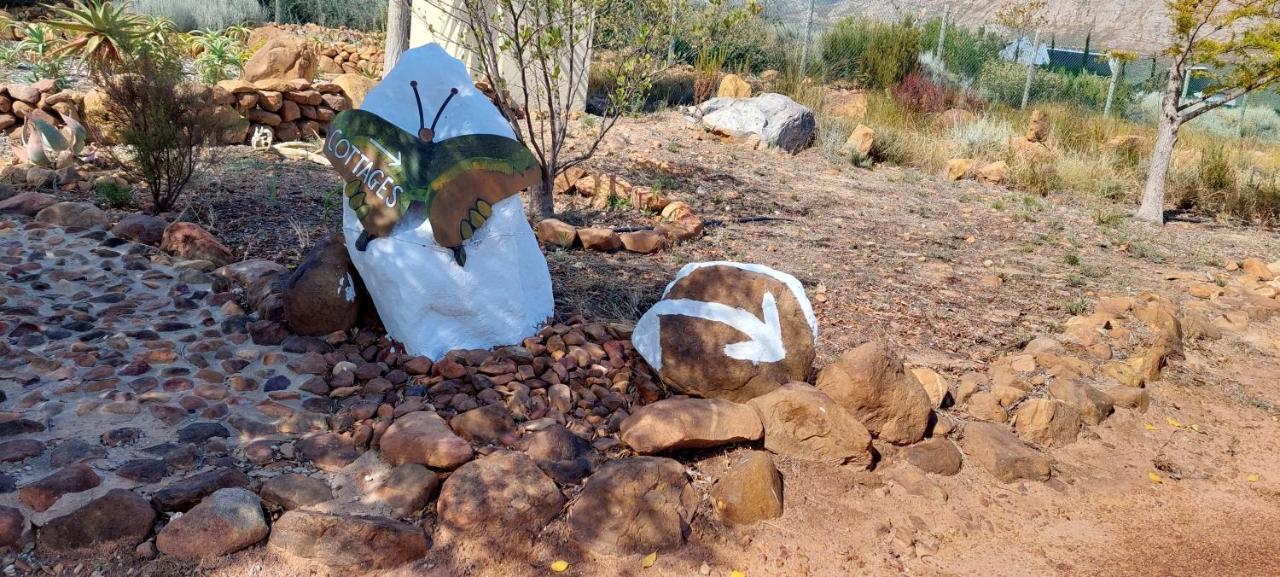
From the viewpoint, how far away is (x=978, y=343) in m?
4.75

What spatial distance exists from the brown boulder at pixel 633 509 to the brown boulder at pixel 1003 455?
4.25ft

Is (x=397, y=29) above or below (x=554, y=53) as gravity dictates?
above

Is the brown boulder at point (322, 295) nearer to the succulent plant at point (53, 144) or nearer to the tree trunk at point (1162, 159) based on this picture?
the succulent plant at point (53, 144)

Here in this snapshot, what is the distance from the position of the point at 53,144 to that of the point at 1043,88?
15.0 meters

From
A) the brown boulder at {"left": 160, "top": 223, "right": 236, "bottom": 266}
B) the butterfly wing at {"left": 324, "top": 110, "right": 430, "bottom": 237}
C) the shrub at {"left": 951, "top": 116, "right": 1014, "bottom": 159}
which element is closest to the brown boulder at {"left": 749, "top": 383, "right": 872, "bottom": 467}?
the butterfly wing at {"left": 324, "top": 110, "right": 430, "bottom": 237}

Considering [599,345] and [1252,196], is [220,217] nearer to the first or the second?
[599,345]

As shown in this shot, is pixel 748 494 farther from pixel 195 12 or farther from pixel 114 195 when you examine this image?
pixel 195 12

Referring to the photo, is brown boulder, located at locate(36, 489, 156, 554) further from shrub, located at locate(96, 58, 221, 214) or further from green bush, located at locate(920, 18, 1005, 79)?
green bush, located at locate(920, 18, 1005, 79)

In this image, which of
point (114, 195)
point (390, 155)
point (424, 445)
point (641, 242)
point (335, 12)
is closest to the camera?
point (424, 445)

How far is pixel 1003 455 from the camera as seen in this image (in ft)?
11.7

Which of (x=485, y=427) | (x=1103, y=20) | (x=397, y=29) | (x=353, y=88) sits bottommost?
(x=485, y=427)

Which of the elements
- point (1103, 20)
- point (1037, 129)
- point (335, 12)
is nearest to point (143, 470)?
point (1037, 129)

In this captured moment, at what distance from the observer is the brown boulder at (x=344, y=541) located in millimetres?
2602

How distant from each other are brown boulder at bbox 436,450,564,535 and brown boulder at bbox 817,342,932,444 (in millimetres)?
1282
